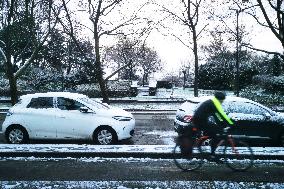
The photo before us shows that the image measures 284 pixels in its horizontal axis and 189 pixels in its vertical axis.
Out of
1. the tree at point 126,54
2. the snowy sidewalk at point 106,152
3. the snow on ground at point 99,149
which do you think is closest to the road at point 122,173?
the snowy sidewalk at point 106,152

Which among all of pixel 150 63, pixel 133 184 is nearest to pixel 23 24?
pixel 133 184

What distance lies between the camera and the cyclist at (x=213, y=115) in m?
8.54

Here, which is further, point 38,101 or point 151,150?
point 38,101

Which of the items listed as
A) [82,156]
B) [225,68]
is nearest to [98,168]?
[82,156]

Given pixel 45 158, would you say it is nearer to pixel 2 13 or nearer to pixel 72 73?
pixel 2 13

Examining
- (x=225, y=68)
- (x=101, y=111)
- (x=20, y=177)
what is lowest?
(x=20, y=177)

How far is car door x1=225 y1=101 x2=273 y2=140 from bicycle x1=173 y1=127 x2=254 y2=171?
3.70m

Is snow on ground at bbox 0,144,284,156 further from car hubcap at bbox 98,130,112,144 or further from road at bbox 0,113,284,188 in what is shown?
car hubcap at bbox 98,130,112,144

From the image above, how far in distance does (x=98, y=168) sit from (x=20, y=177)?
1.77 m

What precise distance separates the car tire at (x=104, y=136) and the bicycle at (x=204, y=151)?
4125 millimetres

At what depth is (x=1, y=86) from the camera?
1594 inches

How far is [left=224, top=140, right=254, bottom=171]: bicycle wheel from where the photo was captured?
8844mm

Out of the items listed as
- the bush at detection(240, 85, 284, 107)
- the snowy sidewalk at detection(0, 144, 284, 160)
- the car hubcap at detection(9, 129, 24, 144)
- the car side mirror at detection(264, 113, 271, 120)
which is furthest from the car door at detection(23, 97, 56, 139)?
the bush at detection(240, 85, 284, 107)

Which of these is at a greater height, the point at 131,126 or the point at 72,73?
the point at 72,73
